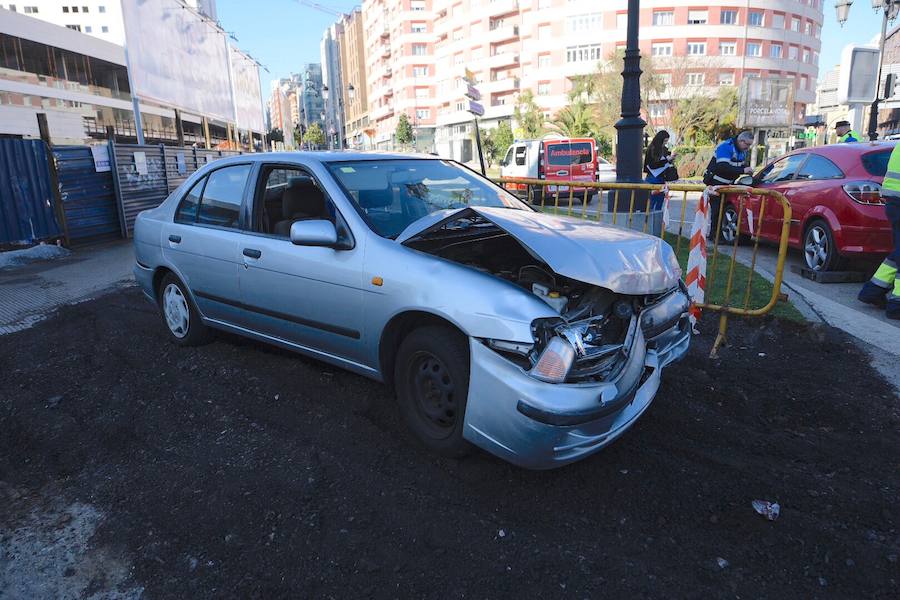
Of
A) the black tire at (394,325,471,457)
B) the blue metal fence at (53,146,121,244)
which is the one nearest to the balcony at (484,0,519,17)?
the blue metal fence at (53,146,121,244)

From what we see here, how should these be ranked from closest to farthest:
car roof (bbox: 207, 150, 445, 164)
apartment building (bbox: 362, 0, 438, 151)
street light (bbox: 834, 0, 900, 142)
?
car roof (bbox: 207, 150, 445, 164) → street light (bbox: 834, 0, 900, 142) → apartment building (bbox: 362, 0, 438, 151)

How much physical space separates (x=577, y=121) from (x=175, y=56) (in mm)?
31734

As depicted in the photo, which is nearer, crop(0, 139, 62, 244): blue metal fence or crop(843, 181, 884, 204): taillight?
crop(843, 181, 884, 204): taillight

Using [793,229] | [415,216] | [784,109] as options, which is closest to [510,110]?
[784,109]

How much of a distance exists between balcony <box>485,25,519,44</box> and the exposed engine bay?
61759 mm

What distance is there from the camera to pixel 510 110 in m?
60.0

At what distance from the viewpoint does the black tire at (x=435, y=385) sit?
298cm

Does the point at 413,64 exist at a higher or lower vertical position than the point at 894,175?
higher

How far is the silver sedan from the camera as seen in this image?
108 inches

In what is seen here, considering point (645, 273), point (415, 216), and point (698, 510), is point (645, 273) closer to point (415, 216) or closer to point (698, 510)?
point (698, 510)

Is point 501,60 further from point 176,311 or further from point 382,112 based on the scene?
point 176,311

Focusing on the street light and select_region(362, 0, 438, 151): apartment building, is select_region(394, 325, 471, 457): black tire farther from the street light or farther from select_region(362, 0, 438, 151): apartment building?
select_region(362, 0, 438, 151): apartment building

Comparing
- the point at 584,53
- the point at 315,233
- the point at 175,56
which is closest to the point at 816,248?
the point at 315,233

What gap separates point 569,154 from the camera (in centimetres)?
1959
